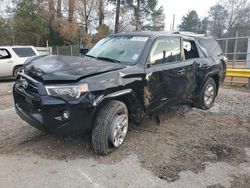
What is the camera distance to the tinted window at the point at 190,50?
567 cm

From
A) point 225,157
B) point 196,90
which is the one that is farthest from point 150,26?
point 225,157

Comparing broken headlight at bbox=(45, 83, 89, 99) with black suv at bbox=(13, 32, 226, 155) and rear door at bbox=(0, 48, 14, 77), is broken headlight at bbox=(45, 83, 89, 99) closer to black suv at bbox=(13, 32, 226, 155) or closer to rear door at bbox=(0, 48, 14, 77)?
black suv at bbox=(13, 32, 226, 155)

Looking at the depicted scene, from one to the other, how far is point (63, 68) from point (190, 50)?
3.23 meters

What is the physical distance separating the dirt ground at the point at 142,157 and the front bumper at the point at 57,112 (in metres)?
0.54

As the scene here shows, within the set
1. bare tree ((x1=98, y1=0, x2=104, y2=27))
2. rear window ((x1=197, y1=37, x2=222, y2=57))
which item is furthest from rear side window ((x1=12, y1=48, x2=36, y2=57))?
bare tree ((x1=98, y1=0, x2=104, y2=27))

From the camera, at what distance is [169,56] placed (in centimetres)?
505

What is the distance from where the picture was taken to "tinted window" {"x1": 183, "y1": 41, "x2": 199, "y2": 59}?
567 cm

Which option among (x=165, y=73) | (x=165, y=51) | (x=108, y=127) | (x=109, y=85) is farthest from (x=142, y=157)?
(x=165, y=51)

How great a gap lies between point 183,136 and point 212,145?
21.2 inches

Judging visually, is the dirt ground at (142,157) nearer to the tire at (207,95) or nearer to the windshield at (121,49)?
the tire at (207,95)

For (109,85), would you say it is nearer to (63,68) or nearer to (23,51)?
(63,68)

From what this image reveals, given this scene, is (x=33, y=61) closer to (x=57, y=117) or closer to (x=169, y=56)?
(x=57, y=117)

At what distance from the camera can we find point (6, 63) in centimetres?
1157

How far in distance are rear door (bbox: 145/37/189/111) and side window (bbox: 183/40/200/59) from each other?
287 millimetres
